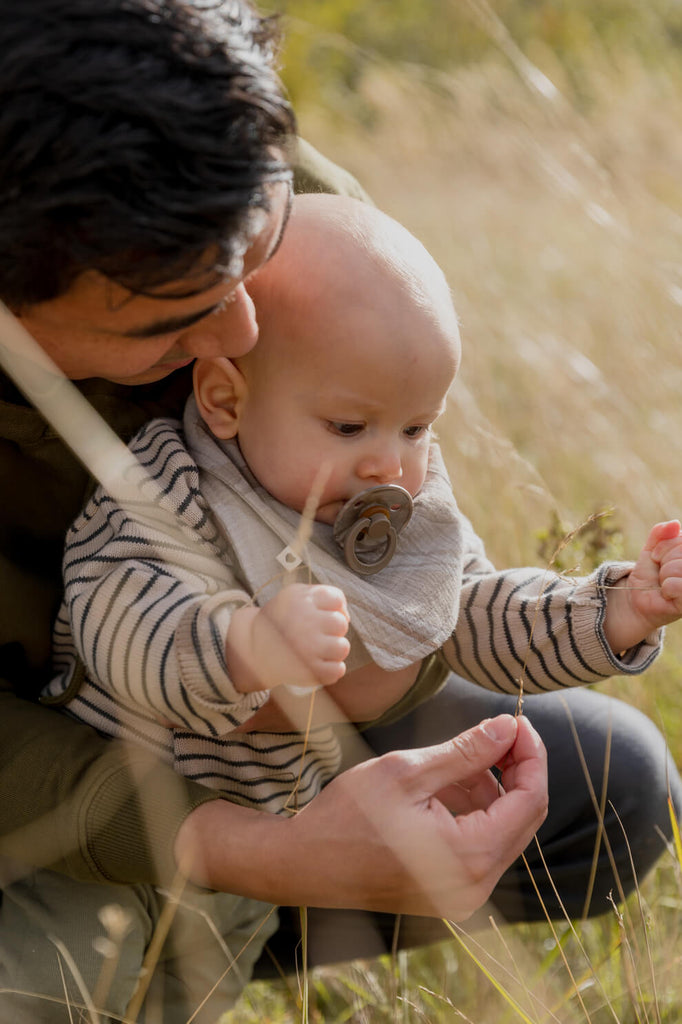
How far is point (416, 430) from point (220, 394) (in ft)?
0.85

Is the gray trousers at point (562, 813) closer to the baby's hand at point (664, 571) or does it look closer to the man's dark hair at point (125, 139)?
the baby's hand at point (664, 571)

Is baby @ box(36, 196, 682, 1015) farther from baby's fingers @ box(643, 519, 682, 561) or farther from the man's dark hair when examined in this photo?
the man's dark hair

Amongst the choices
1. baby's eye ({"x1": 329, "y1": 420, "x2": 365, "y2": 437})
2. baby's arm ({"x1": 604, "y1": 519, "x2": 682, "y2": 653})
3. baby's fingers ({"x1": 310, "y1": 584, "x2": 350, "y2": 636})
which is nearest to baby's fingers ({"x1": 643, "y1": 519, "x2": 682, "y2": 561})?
baby's arm ({"x1": 604, "y1": 519, "x2": 682, "y2": 653})

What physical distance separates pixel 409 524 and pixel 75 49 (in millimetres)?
734

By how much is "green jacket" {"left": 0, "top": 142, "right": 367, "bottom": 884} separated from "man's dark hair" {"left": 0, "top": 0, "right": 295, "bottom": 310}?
36cm

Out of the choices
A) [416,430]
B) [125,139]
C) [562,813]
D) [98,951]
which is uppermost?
[125,139]

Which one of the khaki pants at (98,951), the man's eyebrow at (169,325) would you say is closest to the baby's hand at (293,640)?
the man's eyebrow at (169,325)

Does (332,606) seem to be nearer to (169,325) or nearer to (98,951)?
(169,325)

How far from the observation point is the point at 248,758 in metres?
1.39

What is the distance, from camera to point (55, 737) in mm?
1317

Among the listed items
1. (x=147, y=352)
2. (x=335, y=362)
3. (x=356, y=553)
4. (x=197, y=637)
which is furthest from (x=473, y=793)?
(x=147, y=352)

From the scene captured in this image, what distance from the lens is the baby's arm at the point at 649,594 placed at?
51.6 inches

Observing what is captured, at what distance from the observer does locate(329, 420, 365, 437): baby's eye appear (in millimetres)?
Result: 1310

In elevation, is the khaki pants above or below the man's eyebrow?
below
